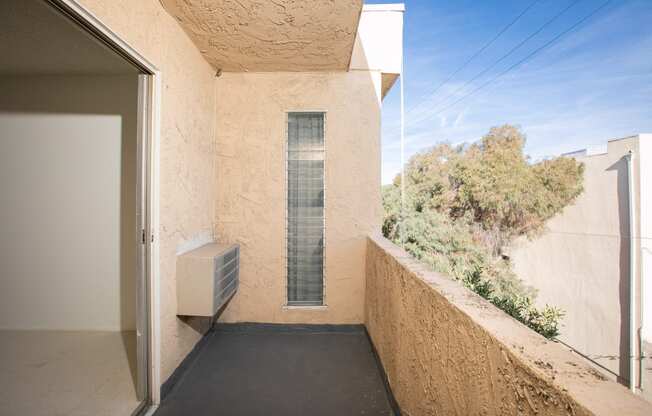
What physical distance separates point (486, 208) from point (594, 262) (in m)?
3.23

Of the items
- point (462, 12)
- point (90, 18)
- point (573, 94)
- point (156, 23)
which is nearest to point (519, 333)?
point (90, 18)

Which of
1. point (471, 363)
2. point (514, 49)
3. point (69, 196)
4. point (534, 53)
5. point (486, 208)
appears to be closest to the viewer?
point (471, 363)

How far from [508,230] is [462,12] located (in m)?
8.95

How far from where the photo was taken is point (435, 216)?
9.90 meters

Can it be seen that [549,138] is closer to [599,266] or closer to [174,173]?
[599,266]

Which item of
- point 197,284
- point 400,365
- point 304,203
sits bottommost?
point 400,365

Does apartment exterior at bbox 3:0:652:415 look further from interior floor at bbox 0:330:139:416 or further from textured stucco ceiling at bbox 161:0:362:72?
interior floor at bbox 0:330:139:416

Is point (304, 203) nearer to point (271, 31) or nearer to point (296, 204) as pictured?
point (296, 204)

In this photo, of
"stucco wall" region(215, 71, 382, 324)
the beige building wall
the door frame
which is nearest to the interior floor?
the door frame

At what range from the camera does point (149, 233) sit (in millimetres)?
1917

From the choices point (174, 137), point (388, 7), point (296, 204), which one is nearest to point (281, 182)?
point (296, 204)

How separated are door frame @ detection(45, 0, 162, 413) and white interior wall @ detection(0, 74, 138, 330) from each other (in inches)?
52.9

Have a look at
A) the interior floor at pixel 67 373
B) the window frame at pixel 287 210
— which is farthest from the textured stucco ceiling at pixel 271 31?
the interior floor at pixel 67 373

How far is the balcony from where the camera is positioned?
26.1 inches
